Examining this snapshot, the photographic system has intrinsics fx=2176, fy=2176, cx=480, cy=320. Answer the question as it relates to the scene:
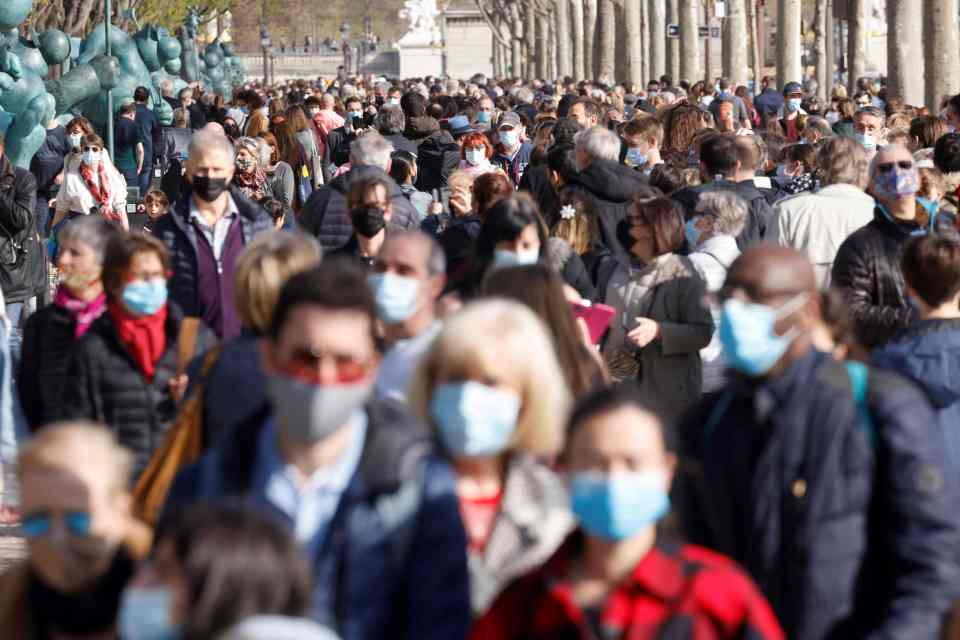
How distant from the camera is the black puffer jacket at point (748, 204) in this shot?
10.7 meters

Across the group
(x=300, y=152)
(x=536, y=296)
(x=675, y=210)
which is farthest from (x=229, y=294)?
(x=300, y=152)

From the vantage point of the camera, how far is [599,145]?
11398 mm

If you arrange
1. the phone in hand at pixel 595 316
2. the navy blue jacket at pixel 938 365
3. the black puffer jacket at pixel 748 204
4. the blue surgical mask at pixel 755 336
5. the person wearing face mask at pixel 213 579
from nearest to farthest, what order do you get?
the person wearing face mask at pixel 213 579, the blue surgical mask at pixel 755 336, the navy blue jacket at pixel 938 365, the phone in hand at pixel 595 316, the black puffer jacket at pixel 748 204

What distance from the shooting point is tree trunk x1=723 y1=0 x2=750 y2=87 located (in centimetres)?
4012

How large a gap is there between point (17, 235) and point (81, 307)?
5974 millimetres

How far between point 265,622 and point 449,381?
1139 millimetres

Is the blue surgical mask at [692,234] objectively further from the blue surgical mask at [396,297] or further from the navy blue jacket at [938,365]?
the blue surgical mask at [396,297]

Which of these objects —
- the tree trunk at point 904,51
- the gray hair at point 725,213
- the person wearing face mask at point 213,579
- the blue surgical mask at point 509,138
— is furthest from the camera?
the tree trunk at point 904,51

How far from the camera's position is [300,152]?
56.8 ft

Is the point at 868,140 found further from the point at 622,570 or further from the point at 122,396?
the point at 622,570

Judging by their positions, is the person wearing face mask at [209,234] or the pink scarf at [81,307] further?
the person wearing face mask at [209,234]

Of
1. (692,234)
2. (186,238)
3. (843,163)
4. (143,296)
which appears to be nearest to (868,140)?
Answer: (843,163)

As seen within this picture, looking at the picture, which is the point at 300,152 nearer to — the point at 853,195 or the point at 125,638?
the point at 853,195

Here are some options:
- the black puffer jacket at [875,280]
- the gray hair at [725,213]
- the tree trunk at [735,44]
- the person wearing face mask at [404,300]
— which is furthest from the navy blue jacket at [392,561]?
the tree trunk at [735,44]
